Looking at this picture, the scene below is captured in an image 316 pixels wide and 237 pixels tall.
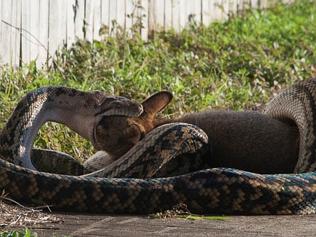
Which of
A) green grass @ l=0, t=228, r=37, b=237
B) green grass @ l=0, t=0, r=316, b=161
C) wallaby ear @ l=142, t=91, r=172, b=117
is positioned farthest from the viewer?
green grass @ l=0, t=0, r=316, b=161

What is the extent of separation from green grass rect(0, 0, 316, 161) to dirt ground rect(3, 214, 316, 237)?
9.60 feet

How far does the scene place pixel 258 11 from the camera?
20047 mm

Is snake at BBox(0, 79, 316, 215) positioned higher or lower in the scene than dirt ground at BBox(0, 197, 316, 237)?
higher

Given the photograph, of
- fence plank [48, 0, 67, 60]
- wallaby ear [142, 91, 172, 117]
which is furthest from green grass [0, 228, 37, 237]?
fence plank [48, 0, 67, 60]

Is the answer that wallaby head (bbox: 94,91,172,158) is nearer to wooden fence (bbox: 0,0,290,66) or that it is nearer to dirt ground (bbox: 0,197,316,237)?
dirt ground (bbox: 0,197,316,237)

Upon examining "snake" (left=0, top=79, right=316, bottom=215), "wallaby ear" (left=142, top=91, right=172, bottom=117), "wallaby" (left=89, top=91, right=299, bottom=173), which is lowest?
"snake" (left=0, top=79, right=316, bottom=215)

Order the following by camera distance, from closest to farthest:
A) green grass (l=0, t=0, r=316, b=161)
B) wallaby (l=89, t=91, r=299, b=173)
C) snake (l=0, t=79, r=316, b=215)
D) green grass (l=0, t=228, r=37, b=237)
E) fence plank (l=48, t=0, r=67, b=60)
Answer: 1. green grass (l=0, t=228, r=37, b=237)
2. snake (l=0, t=79, r=316, b=215)
3. wallaby (l=89, t=91, r=299, b=173)
4. green grass (l=0, t=0, r=316, b=161)
5. fence plank (l=48, t=0, r=67, b=60)

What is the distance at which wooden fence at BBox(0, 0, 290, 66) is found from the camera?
11.4 m

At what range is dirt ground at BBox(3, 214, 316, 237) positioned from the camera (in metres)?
6.00

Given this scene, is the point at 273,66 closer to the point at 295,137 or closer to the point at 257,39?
the point at 257,39

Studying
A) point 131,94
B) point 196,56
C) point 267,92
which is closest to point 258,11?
point 196,56

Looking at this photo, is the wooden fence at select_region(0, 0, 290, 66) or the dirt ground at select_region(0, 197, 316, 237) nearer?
the dirt ground at select_region(0, 197, 316, 237)

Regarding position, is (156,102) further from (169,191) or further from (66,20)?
(66,20)

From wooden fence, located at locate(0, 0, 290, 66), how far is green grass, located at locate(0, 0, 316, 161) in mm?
162
